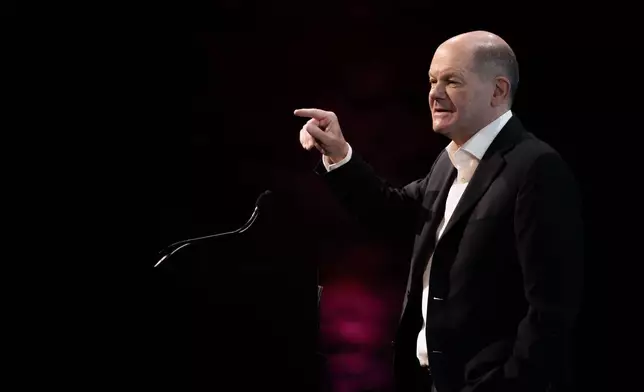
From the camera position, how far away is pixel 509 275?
1520 mm

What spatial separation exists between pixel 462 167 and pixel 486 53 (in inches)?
9.1

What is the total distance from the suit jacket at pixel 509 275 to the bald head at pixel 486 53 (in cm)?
10

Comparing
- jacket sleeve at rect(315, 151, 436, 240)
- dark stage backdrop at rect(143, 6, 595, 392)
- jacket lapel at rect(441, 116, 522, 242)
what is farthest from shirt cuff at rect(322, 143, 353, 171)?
dark stage backdrop at rect(143, 6, 595, 392)

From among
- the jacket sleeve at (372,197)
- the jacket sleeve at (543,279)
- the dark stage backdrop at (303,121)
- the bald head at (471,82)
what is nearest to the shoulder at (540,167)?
the jacket sleeve at (543,279)

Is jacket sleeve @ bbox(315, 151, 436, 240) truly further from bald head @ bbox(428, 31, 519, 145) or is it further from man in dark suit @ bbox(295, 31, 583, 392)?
bald head @ bbox(428, 31, 519, 145)

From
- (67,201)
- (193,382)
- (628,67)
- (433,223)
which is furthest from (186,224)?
(628,67)

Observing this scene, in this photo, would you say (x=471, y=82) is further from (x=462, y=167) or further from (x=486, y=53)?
(x=462, y=167)

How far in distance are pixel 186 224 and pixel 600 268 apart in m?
1.24

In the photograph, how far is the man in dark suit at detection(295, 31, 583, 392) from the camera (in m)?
1.46

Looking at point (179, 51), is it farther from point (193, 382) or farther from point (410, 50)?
point (193, 382)

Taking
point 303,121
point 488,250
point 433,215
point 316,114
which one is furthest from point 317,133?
point 303,121

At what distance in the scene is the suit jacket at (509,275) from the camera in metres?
1.46

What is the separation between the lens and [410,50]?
2.45 m

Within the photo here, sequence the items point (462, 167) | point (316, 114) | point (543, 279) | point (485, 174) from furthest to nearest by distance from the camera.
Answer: point (316, 114)
point (462, 167)
point (485, 174)
point (543, 279)
